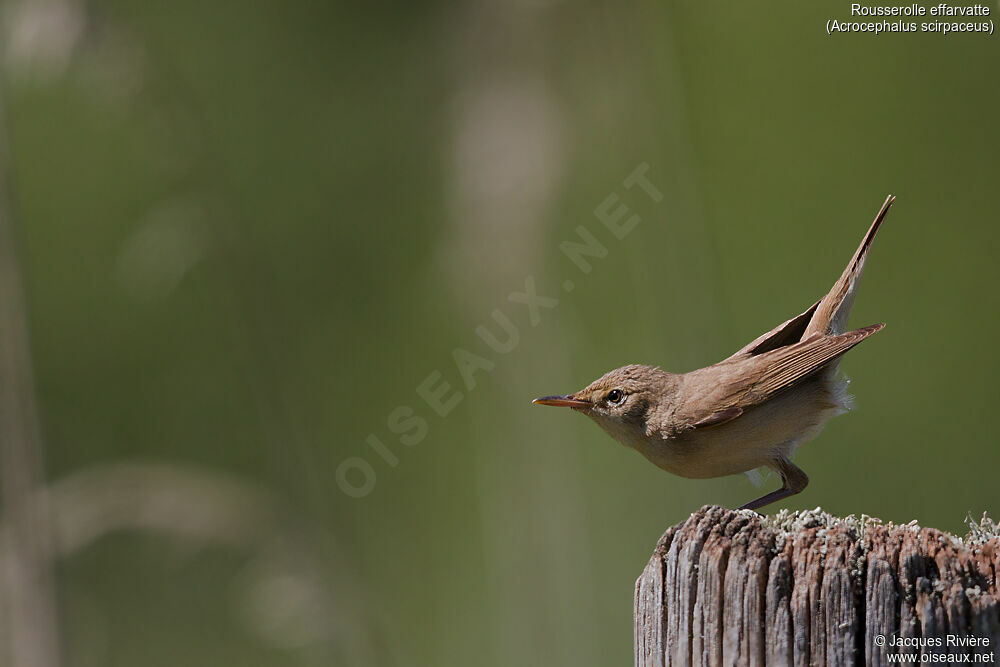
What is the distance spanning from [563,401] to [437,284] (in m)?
1.20

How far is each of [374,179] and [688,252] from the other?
10.2 ft

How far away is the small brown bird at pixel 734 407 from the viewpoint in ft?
9.21

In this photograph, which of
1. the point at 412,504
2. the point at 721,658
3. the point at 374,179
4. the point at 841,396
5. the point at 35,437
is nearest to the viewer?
the point at 721,658

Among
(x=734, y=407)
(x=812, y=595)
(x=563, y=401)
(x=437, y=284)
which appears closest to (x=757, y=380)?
(x=734, y=407)

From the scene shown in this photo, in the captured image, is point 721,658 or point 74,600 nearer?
point 721,658

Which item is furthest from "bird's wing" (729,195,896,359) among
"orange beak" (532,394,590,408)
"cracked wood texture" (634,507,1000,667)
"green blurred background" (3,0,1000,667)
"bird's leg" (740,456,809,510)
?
"cracked wood texture" (634,507,1000,667)

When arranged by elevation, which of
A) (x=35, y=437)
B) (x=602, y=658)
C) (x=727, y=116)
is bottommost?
(x=602, y=658)

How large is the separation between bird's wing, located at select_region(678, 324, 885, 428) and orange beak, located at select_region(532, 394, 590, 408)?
344mm

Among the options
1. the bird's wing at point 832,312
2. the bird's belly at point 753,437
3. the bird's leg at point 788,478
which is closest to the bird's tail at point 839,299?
the bird's wing at point 832,312

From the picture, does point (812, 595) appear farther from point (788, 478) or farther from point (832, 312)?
point (832, 312)

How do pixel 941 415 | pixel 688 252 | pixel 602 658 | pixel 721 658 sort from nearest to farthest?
pixel 721 658 → pixel 602 658 → pixel 688 252 → pixel 941 415

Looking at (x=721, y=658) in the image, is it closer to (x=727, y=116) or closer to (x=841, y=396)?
(x=841, y=396)

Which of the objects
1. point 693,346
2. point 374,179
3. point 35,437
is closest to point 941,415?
point 693,346

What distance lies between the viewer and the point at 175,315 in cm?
616
